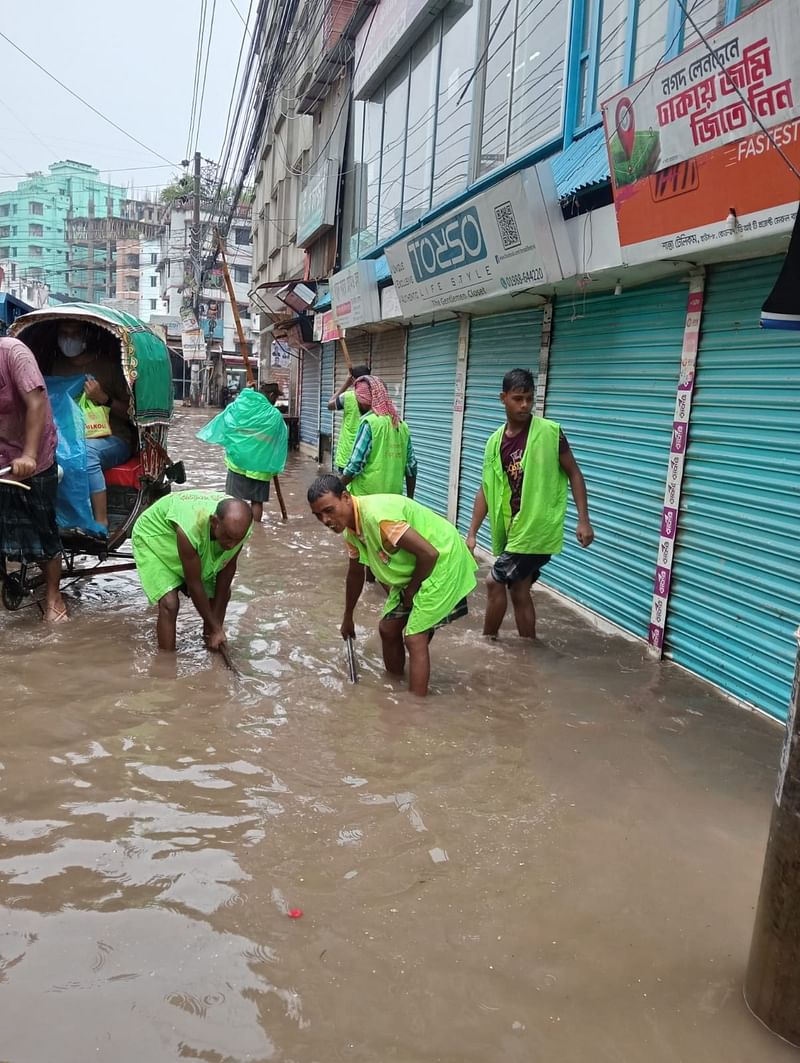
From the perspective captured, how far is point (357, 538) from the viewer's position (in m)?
4.10

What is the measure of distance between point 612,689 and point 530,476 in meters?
1.37

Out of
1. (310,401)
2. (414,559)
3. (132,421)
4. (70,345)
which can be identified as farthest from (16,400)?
(310,401)

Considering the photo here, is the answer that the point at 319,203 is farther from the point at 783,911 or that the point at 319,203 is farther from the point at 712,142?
the point at 783,911

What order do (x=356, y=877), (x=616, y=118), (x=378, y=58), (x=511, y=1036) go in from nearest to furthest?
1. (x=511, y=1036)
2. (x=356, y=877)
3. (x=616, y=118)
4. (x=378, y=58)

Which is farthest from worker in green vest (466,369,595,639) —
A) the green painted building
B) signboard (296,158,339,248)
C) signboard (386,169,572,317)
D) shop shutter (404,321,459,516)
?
the green painted building

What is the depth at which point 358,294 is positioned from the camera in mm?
11922

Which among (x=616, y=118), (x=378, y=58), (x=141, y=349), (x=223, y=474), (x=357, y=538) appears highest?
(x=378, y=58)

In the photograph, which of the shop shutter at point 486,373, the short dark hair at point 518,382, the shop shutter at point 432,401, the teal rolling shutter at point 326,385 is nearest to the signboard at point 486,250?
the shop shutter at point 486,373

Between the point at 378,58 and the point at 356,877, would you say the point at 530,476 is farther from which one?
the point at 378,58

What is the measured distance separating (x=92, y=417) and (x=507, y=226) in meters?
Result: 3.66

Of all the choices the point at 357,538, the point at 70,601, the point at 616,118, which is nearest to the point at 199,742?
the point at 357,538

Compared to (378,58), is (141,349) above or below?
below

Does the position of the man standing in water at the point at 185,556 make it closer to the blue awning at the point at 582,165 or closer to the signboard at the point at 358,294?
the blue awning at the point at 582,165

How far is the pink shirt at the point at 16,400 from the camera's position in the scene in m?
4.66
